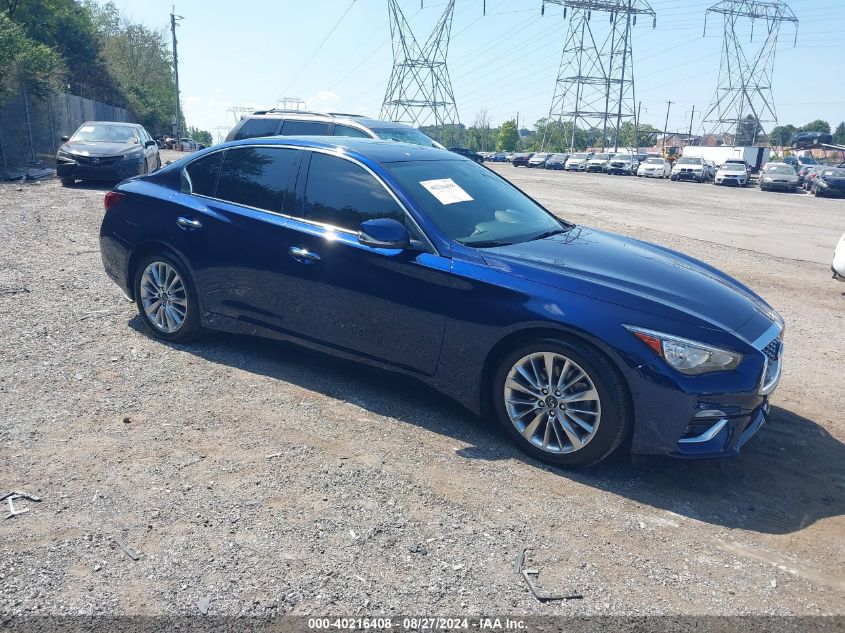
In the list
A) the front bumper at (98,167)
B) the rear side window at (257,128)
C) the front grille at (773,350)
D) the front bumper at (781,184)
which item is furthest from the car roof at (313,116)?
the front bumper at (781,184)

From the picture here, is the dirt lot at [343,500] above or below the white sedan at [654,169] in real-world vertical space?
below

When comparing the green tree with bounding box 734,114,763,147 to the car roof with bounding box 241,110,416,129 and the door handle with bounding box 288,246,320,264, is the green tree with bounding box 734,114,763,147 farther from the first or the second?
the door handle with bounding box 288,246,320,264

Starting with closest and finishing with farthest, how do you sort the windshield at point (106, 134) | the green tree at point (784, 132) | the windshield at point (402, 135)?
the windshield at point (402, 135), the windshield at point (106, 134), the green tree at point (784, 132)

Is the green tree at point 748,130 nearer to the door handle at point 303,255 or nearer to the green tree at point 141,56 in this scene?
the green tree at point 141,56

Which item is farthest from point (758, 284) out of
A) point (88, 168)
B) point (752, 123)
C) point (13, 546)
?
point (752, 123)

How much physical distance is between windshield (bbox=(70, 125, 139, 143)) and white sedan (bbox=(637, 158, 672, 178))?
121 feet

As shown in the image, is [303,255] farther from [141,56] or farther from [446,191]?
[141,56]

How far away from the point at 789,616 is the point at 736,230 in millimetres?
14058

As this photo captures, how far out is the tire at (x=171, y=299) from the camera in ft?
17.7

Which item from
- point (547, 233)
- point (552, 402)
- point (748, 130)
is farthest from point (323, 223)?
point (748, 130)

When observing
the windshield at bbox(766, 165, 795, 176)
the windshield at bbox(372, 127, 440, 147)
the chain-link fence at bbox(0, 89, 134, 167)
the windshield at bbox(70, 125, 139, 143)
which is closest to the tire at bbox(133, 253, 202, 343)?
the windshield at bbox(372, 127, 440, 147)

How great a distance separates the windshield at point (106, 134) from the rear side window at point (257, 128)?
23.0ft

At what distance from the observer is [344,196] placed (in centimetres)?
473

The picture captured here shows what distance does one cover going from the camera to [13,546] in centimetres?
303
